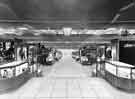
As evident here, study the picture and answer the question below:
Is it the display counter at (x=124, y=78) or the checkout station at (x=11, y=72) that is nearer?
the display counter at (x=124, y=78)

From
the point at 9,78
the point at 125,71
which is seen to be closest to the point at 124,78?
the point at 125,71

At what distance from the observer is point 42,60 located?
18438 millimetres

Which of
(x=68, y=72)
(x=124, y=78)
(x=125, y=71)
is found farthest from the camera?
(x=68, y=72)

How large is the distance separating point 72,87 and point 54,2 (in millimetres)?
4307

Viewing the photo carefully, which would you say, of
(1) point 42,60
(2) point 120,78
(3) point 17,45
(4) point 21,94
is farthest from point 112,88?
(1) point 42,60

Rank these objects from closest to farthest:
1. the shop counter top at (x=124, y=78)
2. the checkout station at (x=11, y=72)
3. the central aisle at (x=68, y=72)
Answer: the shop counter top at (x=124, y=78), the checkout station at (x=11, y=72), the central aisle at (x=68, y=72)

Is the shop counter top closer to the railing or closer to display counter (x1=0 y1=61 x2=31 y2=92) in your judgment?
the railing

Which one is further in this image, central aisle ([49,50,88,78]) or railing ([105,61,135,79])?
central aisle ([49,50,88,78])

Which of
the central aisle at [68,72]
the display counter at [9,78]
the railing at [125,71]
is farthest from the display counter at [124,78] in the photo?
the central aisle at [68,72]

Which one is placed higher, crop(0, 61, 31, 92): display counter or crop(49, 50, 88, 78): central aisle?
crop(0, 61, 31, 92): display counter

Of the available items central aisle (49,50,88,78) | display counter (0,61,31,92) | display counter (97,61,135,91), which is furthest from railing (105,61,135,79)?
central aisle (49,50,88,78)

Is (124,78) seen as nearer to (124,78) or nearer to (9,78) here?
(124,78)

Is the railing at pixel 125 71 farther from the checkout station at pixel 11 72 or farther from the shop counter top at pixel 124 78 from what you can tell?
the checkout station at pixel 11 72

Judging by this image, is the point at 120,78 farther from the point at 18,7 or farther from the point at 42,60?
the point at 42,60
